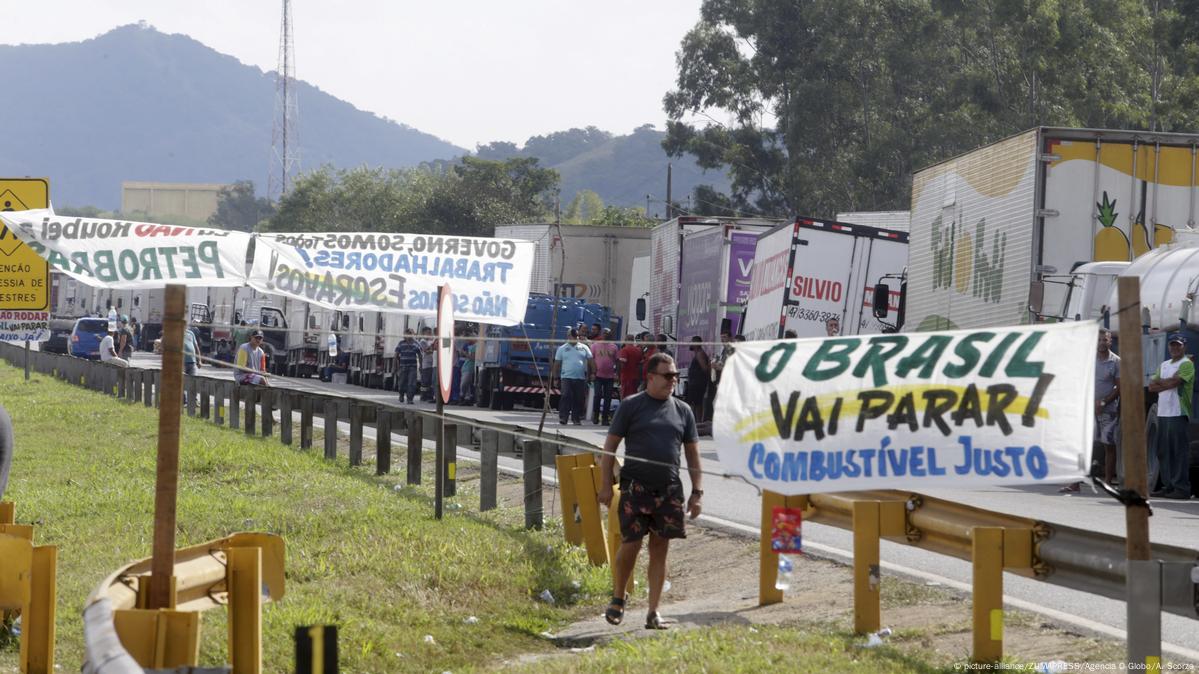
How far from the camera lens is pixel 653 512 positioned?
32.7 feet

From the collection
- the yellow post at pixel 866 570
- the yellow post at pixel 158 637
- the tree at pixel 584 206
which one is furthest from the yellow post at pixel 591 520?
the tree at pixel 584 206

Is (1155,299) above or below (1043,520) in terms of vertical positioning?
above

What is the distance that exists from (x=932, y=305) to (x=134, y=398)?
15.6 meters

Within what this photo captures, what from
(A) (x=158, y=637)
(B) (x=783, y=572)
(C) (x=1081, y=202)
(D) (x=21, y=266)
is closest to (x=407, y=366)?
(C) (x=1081, y=202)

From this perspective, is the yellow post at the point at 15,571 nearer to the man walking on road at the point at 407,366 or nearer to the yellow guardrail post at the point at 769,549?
the yellow guardrail post at the point at 769,549

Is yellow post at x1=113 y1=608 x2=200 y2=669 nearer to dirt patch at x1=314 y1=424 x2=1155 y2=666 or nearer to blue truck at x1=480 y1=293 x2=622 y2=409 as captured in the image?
dirt patch at x1=314 y1=424 x2=1155 y2=666

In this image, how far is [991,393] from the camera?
21.2ft

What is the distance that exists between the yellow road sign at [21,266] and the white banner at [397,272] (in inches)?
189

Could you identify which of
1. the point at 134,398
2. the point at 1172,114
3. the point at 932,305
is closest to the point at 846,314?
the point at 932,305

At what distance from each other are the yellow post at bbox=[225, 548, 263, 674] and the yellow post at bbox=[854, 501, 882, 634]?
3.37 m

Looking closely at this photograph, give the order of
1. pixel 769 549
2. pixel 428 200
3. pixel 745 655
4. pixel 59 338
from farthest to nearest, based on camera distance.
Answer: pixel 428 200 → pixel 59 338 → pixel 769 549 → pixel 745 655

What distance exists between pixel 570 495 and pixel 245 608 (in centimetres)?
617

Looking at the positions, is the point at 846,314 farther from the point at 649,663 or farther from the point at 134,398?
the point at 649,663

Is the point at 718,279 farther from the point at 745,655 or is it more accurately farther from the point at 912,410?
the point at 912,410
